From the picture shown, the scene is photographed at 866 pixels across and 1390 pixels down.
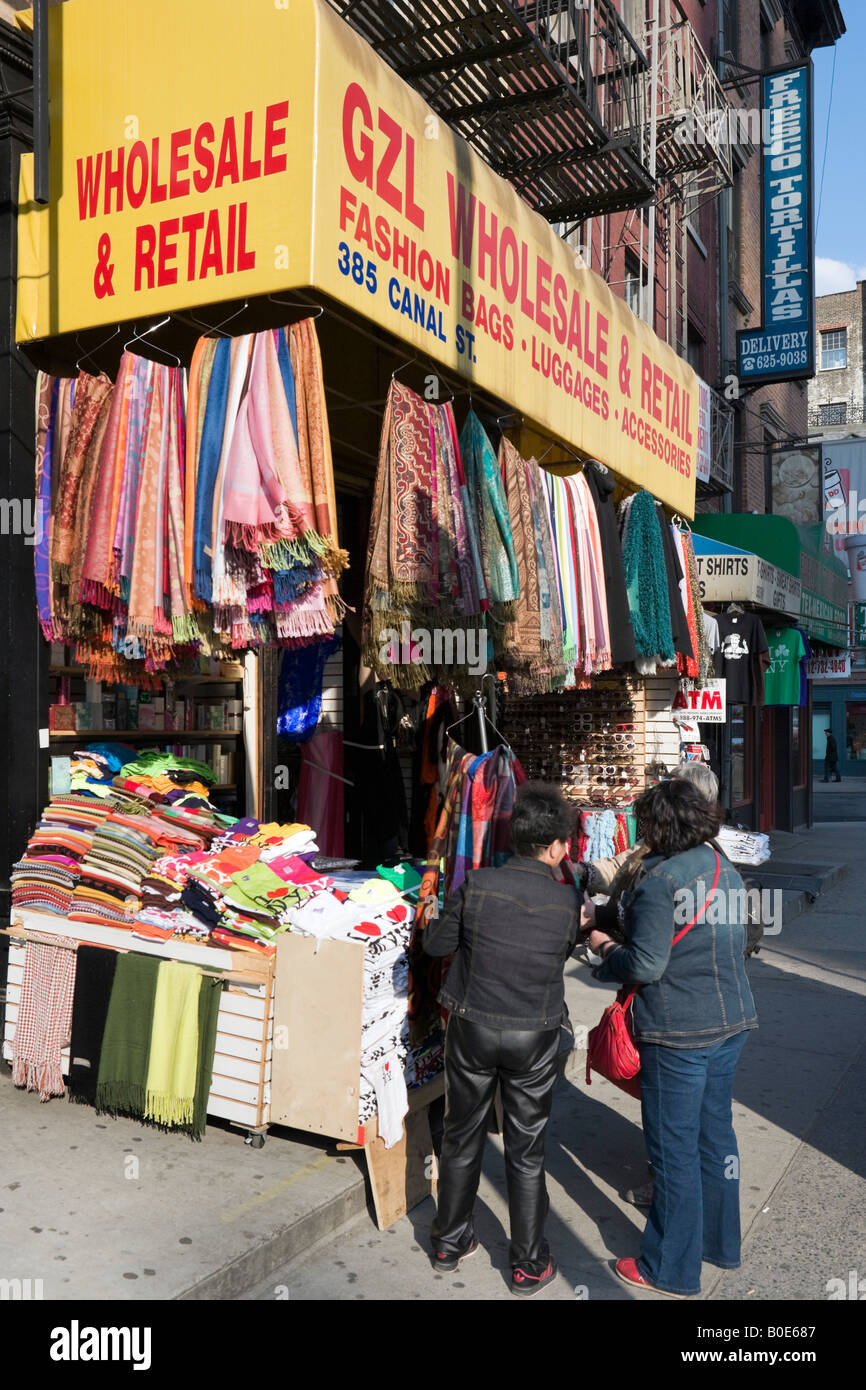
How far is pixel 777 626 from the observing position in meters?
16.7

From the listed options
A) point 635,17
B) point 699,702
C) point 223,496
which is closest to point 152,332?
point 223,496

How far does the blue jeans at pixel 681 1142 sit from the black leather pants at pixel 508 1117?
37 cm

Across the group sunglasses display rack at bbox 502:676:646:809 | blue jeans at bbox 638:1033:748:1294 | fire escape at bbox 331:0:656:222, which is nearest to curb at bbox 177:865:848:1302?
blue jeans at bbox 638:1033:748:1294

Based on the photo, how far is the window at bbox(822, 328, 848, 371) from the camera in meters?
45.7

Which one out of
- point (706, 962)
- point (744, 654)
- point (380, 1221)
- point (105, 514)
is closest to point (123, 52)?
point (105, 514)

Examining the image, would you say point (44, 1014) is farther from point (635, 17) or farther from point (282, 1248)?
point (635, 17)

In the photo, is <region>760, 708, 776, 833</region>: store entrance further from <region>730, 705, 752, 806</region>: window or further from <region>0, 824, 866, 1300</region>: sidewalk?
<region>0, 824, 866, 1300</region>: sidewalk

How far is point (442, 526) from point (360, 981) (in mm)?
2185

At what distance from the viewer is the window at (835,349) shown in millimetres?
45656

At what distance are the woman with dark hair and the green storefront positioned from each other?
9.32m

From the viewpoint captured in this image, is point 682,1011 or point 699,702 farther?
point 699,702

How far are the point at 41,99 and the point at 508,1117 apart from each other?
4.58 metres
